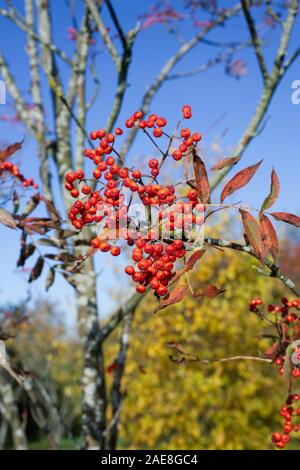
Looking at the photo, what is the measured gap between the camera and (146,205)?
52.5 inches

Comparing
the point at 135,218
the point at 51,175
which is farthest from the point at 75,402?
the point at 135,218

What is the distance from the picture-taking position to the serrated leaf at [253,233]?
122cm

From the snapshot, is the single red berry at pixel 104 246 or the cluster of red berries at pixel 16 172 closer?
the single red berry at pixel 104 246

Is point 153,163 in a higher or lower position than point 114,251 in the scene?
higher

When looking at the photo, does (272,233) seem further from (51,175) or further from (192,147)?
(51,175)

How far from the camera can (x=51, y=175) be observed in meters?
3.62

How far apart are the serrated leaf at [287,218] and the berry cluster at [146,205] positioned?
0.21m

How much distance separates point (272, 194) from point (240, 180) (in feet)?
0.32

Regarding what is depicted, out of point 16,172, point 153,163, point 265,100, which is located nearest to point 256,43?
point 265,100

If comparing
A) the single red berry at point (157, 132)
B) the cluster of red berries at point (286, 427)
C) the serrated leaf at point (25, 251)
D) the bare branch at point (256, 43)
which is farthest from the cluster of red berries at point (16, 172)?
the bare branch at point (256, 43)

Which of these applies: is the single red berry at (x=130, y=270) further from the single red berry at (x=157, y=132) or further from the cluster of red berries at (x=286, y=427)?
the cluster of red berries at (x=286, y=427)

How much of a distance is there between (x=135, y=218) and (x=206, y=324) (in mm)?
4717

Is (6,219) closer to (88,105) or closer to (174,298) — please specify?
(174,298)

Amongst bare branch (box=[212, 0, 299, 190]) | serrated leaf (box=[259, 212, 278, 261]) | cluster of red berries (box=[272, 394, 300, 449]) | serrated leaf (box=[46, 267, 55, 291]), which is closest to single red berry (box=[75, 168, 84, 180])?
serrated leaf (box=[259, 212, 278, 261])
